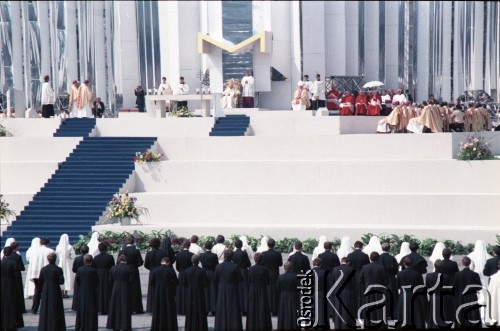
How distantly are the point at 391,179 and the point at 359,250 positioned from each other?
814 cm

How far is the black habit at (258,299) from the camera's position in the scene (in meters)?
15.4

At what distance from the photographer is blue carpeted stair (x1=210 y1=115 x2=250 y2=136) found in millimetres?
28109

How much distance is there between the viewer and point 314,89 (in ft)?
105

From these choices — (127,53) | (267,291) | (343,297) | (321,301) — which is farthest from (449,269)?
(127,53)

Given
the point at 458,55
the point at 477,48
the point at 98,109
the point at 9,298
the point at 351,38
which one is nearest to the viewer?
the point at 9,298

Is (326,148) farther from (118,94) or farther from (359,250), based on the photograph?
(118,94)

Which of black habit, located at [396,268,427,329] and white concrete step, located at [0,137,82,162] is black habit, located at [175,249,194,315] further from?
white concrete step, located at [0,137,82,162]

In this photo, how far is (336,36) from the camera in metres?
37.7

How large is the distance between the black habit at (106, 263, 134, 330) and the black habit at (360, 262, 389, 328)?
384cm

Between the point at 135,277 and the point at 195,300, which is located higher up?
the point at 135,277

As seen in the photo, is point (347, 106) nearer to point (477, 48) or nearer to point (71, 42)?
point (477, 48)

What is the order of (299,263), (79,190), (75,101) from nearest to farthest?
1. (299,263)
2. (79,190)
3. (75,101)

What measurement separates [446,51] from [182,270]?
85.4 feet

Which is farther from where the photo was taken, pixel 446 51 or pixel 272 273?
pixel 446 51
